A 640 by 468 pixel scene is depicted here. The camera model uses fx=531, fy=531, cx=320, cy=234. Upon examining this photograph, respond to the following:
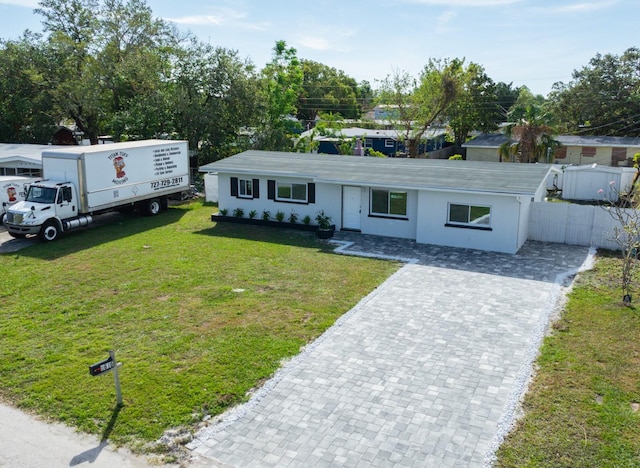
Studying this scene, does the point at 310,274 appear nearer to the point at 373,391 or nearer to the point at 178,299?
the point at 178,299

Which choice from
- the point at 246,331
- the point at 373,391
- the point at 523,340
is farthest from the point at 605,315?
the point at 246,331

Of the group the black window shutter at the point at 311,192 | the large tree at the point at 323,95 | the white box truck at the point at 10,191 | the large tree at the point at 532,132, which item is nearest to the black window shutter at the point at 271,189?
the black window shutter at the point at 311,192

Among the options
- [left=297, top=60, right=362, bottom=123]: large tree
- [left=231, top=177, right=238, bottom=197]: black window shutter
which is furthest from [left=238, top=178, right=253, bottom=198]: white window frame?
[left=297, top=60, right=362, bottom=123]: large tree

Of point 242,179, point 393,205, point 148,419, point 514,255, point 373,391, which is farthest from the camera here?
point 242,179

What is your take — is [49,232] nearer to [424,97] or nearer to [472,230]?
[472,230]

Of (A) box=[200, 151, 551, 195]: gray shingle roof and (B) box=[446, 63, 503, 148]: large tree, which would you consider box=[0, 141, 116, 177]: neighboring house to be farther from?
(B) box=[446, 63, 503, 148]: large tree

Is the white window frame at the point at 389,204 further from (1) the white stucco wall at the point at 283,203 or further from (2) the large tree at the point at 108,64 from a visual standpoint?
(2) the large tree at the point at 108,64
